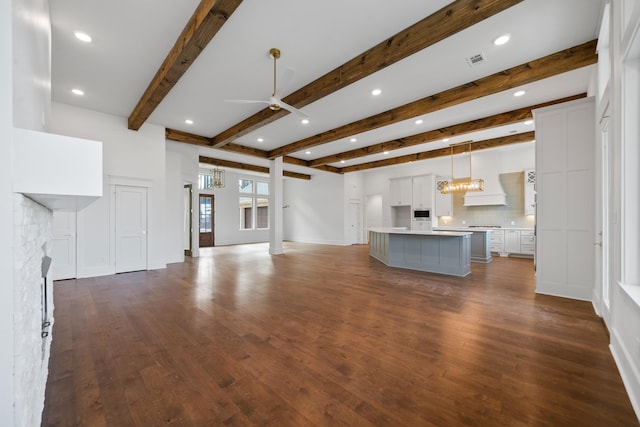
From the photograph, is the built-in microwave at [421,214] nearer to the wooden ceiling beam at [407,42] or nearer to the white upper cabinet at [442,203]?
the white upper cabinet at [442,203]

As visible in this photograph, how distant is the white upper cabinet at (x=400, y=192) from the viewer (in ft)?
31.5

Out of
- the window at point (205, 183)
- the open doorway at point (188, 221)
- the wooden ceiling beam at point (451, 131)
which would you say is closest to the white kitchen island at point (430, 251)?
the wooden ceiling beam at point (451, 131)

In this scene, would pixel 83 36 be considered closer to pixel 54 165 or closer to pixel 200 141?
pixel 54 165

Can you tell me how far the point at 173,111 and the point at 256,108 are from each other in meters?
1.74

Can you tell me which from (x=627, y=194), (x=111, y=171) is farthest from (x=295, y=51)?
(x=111, y=171)

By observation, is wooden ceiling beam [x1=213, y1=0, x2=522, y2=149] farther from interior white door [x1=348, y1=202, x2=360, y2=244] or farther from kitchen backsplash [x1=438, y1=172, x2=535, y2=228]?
interior white door [x1=348, y1=202, x2=360, y2=244]

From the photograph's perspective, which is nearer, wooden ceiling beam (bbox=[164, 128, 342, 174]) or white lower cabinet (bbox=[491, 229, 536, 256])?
wooden ceiling beam (bbox=[164, 128, 342, 174])

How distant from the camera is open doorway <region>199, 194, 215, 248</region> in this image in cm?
1077

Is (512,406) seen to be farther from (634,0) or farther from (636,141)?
(634,0)

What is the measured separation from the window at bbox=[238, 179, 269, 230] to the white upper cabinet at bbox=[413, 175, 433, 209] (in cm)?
712

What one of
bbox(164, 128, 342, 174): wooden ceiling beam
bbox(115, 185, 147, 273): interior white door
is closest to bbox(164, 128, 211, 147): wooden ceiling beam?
bbox(164, 128, 342, 174): wooden ceiling beam

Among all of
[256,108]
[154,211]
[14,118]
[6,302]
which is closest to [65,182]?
[14,118]

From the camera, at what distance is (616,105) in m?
2.05

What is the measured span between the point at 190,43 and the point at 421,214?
830 centimetres
